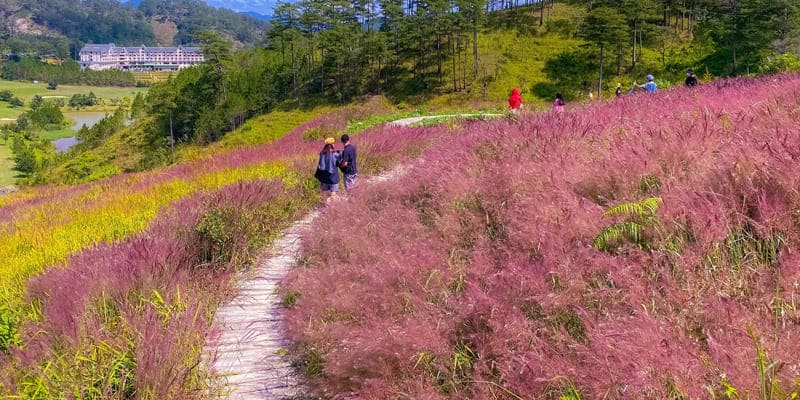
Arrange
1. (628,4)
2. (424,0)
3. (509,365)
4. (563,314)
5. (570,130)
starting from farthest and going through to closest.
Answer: (424,0) → (628,4) → (570,130) → (563,314) → (509,365)

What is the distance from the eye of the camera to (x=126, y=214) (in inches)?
345

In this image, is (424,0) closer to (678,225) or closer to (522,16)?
(522,16)

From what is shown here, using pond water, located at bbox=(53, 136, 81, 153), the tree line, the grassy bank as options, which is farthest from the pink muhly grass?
pond water, located at bbox=(53, 136, 81, 153)

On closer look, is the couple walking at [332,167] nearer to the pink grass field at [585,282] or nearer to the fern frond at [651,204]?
the pink grass field at [585,282]

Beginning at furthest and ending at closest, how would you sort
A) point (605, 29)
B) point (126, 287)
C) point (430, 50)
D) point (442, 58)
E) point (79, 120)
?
point (79, 120), point (430, 50), point (442, 58), point (605, 29), point (126, 287)

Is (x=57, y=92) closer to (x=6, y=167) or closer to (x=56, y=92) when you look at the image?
(x=56, y=92)

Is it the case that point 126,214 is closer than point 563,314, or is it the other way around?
point 563,314

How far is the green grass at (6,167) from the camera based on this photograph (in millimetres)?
70625

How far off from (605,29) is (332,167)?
4287 centimetres

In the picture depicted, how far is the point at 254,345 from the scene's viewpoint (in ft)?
15.9

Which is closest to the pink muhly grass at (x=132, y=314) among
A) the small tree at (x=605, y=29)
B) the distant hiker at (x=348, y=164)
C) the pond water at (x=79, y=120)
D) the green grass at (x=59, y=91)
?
the distant hiker at (x=348, y=164)

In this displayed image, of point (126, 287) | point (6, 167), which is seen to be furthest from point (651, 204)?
point (6, 167)

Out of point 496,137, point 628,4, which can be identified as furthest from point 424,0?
point 496,137

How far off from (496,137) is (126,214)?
21.6ft
